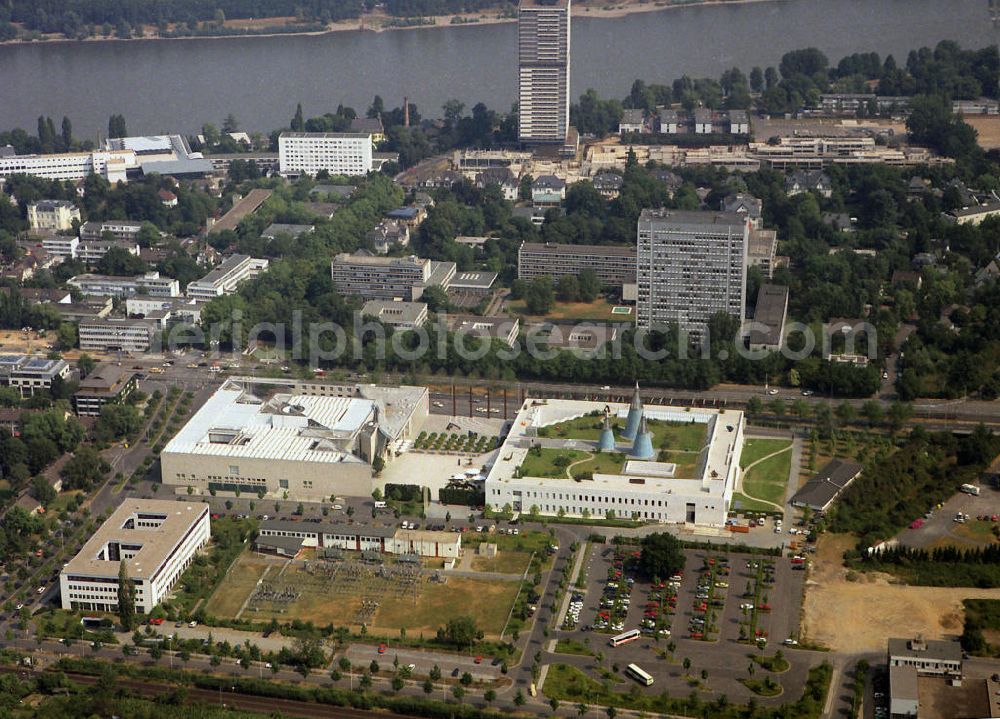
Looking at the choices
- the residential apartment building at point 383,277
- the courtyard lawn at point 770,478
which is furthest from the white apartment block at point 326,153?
the courtyard lawn at point 770,478

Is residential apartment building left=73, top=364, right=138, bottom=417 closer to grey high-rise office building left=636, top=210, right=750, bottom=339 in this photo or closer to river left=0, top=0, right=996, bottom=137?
grey high-rise office building left=636, top=210, right=750, bottom=339

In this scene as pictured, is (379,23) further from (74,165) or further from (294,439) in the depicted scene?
(294,439)

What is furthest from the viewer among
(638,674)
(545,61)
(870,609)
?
(545,61)

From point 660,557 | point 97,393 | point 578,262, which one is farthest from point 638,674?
point 578,262

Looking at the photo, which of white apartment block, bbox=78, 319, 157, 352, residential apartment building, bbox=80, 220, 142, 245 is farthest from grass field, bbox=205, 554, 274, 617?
residential apartment building, bbox=80, 220, 142, 245

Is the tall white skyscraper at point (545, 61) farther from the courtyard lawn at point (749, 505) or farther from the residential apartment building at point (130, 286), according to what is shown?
the courtyard lawn at point (749, 505)
